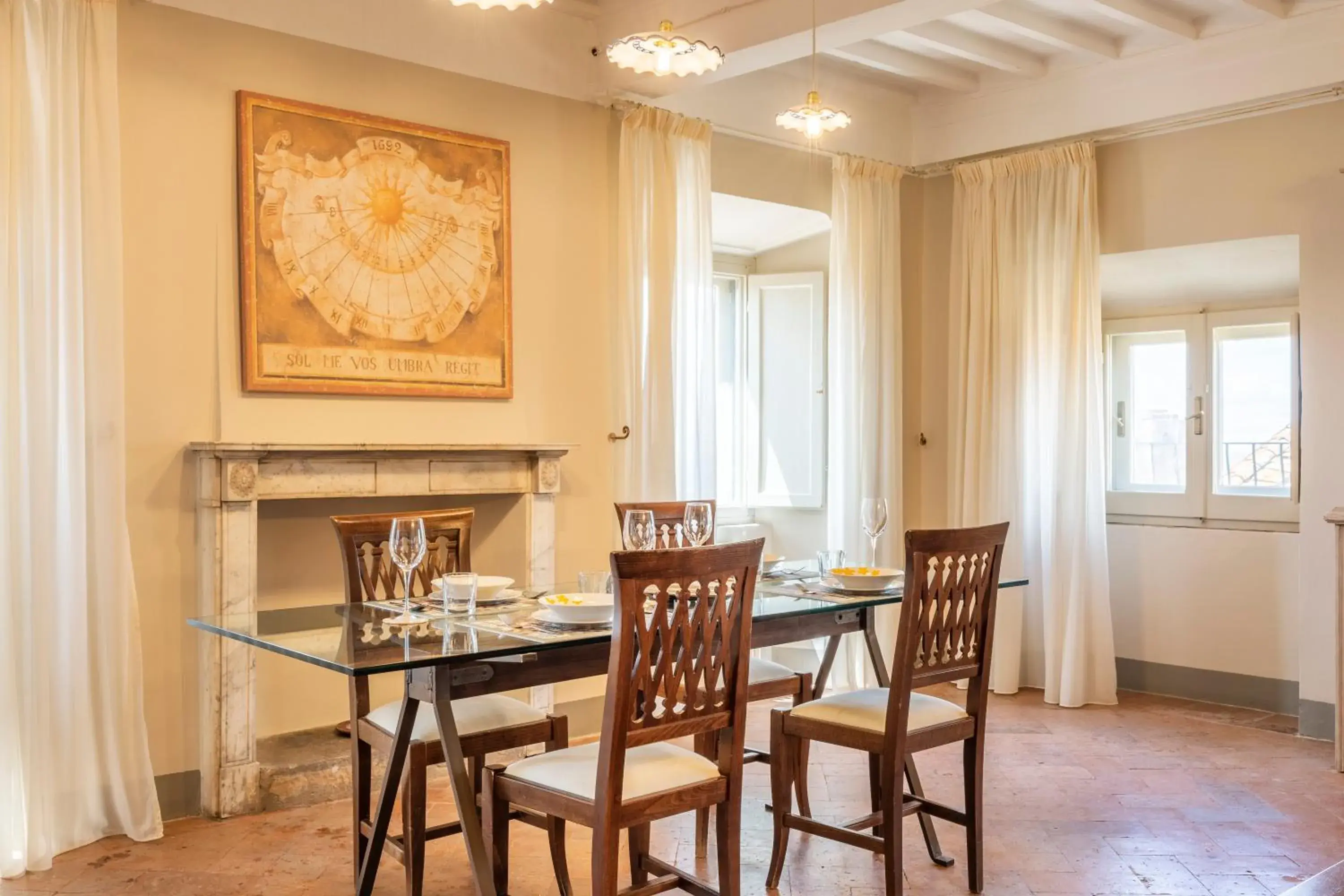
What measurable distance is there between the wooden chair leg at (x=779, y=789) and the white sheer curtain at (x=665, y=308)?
5.76 ft

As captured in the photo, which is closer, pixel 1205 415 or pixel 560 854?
pixel 560 854

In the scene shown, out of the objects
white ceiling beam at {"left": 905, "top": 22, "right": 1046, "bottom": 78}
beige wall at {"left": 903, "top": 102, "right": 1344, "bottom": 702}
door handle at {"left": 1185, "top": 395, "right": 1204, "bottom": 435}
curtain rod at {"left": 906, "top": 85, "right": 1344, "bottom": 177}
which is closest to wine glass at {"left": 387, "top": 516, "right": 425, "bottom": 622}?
white ceiling beam at {"left": 905, "top": 22, "right": 1046, "bottom": 78}

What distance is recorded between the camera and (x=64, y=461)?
3449 mm

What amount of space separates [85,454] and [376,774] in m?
1.50

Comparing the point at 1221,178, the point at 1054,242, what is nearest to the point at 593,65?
the point at 1054,242

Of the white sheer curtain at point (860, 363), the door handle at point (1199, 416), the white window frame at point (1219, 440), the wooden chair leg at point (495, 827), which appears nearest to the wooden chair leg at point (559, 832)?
the wooden chair leg at point (495, 827)

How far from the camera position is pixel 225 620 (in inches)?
109

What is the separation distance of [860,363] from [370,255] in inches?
101

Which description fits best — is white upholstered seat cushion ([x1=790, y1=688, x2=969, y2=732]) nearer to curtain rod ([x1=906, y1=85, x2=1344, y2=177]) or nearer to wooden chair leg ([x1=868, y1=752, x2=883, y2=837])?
wooden chair leg ([x1=868, y1=752, x2=883, y2=837])

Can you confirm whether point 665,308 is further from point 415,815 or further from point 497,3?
point 415,815

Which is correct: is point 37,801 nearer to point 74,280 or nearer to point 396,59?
point 74,280

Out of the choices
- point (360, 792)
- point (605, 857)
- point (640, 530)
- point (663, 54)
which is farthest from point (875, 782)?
point (663, 54)

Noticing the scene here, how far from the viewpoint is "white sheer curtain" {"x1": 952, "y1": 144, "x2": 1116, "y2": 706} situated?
211 inches

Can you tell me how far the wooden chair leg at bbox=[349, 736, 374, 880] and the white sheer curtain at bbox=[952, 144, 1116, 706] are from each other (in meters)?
3.39
